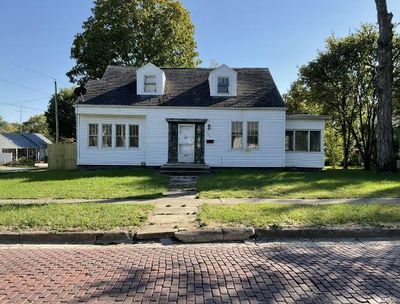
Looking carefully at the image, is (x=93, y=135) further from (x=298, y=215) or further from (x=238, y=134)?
(x=298, y=215)

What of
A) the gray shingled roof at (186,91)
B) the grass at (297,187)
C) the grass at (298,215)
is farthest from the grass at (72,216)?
the gray shingled roof at (186,91)

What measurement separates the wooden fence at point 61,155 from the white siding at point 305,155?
14.1m

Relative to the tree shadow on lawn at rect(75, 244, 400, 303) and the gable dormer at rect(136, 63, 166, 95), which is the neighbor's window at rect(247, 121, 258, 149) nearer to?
the gable dormer at rect(136, 63, 166, 95)

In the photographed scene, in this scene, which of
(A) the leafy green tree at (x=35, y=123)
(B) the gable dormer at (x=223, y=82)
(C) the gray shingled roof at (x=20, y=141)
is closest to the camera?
(B) the gable dormer at (x=223, y=82)

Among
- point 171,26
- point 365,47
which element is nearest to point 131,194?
point 365,47

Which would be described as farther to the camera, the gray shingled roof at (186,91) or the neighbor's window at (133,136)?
the neighbor's window at (133,136)

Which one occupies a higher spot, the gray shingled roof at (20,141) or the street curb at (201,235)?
the gray shingled roof at (20,141)

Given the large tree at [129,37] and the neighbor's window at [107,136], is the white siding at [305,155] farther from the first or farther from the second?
the large tree at [129,37]

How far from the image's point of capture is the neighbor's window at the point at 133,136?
76.4 ft

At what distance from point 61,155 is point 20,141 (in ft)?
129

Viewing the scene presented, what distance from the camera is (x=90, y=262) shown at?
6.52 m

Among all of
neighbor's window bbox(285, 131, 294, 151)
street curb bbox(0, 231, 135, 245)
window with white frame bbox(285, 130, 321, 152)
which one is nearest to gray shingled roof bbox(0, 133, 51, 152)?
neighbor's window bbox(285, 131, 294, 151)

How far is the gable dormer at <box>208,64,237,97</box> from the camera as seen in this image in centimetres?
2391

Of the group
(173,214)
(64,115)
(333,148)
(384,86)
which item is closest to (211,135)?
(384,86)
